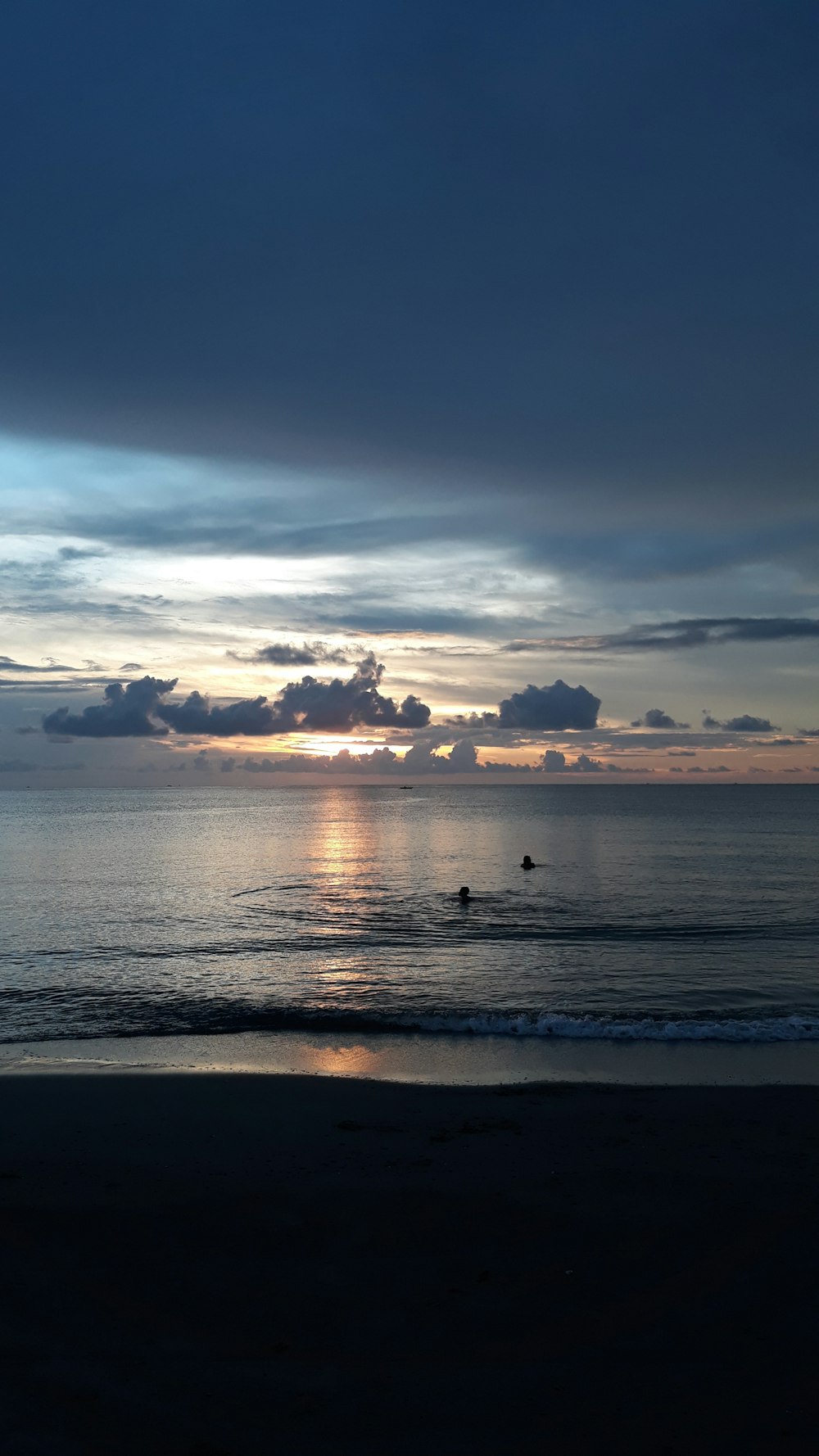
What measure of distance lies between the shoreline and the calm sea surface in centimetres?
83

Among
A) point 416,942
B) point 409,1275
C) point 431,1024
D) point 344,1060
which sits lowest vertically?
point 416,942

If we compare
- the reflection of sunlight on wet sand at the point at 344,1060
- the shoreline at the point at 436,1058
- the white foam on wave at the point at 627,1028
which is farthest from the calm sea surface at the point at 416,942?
the reflection of sunlight on wet sand at the point at 344,1060

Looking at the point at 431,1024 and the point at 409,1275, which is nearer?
the point at 409,1275

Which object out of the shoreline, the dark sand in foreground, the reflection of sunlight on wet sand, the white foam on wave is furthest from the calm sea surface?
the dark sand in foreground

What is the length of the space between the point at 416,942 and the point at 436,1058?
15.6 m

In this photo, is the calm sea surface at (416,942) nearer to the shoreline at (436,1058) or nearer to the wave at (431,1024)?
the wave at (431,1024)

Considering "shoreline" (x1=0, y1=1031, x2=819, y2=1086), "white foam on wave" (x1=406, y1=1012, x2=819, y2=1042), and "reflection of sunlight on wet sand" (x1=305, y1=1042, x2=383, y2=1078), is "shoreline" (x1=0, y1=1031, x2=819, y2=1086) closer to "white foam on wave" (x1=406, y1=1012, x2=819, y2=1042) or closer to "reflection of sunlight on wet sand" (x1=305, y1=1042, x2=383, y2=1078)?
"reflection of sunlight on wet sand" (x1=305, y1=1042, x2=383, y2=1078)

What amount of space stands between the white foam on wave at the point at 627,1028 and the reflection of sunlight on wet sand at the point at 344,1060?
2389 millimetres

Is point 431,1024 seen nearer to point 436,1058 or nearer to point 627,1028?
point 436,1058

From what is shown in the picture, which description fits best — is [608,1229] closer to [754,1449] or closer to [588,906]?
[754,1449]

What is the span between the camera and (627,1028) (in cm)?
2153

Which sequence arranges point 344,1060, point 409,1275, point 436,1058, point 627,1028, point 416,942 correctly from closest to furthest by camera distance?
point 409,1275 < point 344,1060 < point 436,1058 < point 627,1028 < point 416,942

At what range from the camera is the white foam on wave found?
21062 mm

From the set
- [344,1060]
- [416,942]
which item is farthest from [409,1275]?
[416,942]
